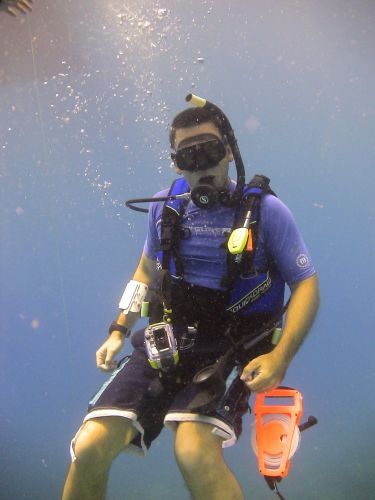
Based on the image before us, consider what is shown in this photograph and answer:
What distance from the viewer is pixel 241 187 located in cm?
289

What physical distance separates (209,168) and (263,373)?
1408 millimetres

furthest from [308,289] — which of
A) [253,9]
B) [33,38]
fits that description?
[253,9]

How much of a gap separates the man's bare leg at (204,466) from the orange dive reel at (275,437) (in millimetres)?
313

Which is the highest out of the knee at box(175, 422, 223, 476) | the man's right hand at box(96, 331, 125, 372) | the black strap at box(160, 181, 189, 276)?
the black strap at box(160, 181, 189, 276)

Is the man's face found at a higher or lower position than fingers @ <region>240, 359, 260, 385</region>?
higher

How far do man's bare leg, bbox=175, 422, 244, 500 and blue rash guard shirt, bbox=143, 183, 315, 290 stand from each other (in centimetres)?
99

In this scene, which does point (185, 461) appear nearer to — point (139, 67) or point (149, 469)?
point (149, 469)

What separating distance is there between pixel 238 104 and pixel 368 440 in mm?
29493

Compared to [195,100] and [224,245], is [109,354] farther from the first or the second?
[195,100]

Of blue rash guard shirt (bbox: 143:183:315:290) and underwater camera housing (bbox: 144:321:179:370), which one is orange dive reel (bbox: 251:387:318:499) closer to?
underwater camera housing (bbox: 144:321:179:370)

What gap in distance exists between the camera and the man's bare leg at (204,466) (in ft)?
7.28

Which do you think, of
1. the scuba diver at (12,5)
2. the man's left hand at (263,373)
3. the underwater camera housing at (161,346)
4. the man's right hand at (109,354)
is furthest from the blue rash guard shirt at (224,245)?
the scuba diver at (12,5)

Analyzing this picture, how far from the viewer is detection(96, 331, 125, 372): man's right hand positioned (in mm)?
2953

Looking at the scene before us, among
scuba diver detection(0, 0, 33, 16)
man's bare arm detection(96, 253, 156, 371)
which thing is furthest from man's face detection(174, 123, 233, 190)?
scuba diver detection(0, 0, 33, 16)
